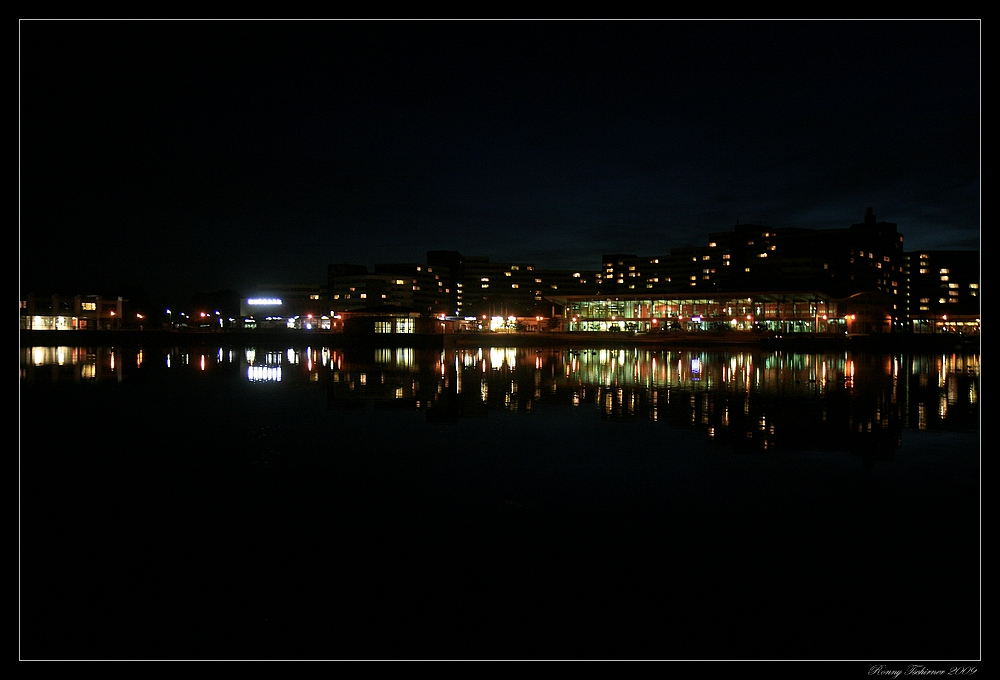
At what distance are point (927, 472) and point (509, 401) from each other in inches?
369

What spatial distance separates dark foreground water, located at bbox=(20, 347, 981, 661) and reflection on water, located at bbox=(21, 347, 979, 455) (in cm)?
30

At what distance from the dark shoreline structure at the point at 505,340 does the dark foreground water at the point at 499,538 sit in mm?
42508

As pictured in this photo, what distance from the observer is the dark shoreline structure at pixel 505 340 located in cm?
5469

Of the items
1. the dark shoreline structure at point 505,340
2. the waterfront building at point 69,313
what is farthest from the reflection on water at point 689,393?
the waterfront building at point 69,313

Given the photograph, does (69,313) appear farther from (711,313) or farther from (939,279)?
(939,279)

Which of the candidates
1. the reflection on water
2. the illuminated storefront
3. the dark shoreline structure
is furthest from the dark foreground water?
the illuminated storefront

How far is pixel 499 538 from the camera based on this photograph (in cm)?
629

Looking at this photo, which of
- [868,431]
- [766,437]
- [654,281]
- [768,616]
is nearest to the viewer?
[768,616]

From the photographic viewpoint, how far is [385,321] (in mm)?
75062

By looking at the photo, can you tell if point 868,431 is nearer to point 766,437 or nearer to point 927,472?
point 766,437

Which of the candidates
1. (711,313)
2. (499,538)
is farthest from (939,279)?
(499,538)

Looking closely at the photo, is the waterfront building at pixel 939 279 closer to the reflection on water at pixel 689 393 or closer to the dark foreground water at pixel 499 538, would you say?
the reflection on water at pixel 689 393

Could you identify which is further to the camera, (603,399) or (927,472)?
(603,399)

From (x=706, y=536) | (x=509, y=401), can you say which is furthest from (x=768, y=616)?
(x=509, y=401)
